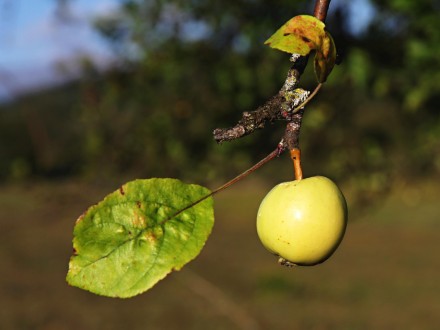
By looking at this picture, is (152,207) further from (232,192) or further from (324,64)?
(232,192)

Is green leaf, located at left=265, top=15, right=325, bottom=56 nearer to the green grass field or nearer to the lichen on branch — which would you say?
the lichen on branch

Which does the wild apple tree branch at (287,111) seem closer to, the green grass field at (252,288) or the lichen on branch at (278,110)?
the lichen on branch at (278,110)

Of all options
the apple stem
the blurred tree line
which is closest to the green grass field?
the blurred tree line

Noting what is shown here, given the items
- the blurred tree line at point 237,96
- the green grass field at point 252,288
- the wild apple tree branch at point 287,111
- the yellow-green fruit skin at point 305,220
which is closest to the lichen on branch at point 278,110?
the wild apple tree branch at point 287,111

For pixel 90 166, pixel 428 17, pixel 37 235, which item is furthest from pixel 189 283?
pixel 428 17

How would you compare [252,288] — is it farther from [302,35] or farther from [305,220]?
[302,35]

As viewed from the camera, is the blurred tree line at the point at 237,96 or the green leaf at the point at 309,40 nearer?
the green leaf at the point at 309,40

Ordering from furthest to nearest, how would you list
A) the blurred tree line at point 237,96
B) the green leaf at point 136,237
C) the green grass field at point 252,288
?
the green grass field at point 252,288, the blurred tree line at point 237,96, the green leaf at point 136,237
